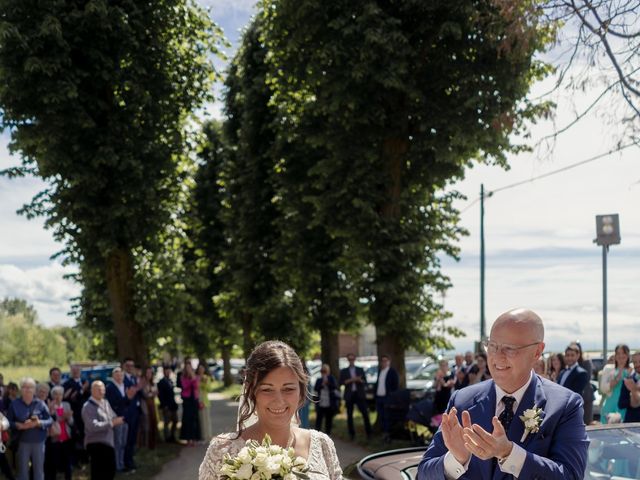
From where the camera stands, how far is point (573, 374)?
1302 centimetres

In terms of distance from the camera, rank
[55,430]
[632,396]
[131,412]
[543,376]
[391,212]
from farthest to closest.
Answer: [391,212] → [131,412] → [55,430] → [632,396] → [543,376]

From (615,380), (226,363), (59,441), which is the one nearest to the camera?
(615,380)

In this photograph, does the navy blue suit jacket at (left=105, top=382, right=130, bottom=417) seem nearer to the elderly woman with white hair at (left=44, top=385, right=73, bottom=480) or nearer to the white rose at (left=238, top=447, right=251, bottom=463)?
the elderly woman with white hair at (left=44, top=385, right=73, bottom=480)

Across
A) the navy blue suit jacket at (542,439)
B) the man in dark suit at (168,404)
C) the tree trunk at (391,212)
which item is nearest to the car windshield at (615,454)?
the navy blue suit jacket at (542,439)

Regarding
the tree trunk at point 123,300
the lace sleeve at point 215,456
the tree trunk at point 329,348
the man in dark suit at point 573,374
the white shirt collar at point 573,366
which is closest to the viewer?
the lace sleeve at point 215,456

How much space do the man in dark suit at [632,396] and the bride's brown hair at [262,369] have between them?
846cm

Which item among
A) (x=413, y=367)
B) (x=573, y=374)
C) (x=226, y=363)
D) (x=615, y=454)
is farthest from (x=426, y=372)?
(x=226, y=363)

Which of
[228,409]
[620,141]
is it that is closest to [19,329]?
[228,409]

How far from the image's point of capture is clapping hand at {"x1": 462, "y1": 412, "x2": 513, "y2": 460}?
3.37m

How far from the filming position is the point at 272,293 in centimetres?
3173

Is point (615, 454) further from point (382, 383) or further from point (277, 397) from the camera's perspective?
point (382, 383)

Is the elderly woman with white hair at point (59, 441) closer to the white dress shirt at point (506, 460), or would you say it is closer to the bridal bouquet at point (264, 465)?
the bridal bouquet at point (264, 465)

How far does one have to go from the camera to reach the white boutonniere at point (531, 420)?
3.67 m

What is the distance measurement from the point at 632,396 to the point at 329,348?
17053 millimetres
